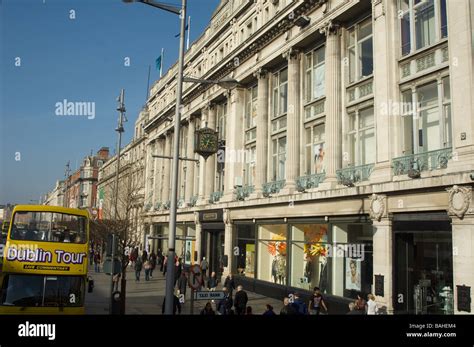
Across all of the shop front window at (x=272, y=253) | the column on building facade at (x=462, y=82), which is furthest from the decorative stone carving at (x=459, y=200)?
the shop front window at (x=272, y=253)

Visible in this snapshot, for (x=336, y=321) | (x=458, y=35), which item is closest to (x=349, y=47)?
(x=458, y=35)

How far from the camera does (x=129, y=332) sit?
461 centimetres

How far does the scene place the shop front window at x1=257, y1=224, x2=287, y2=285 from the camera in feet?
82.3

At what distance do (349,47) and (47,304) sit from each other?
1770cm

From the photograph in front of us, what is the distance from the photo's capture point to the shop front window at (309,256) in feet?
70.8

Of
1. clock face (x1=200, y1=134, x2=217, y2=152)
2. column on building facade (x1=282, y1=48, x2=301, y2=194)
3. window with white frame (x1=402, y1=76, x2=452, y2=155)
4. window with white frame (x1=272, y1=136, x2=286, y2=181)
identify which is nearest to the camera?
window with white frame (x1=402, y1=76, x2=452, y2=155)

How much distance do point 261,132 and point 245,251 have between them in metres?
8.16

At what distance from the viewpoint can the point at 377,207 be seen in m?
17.5

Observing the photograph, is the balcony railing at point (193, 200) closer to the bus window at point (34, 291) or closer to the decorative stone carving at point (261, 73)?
the decorative stone carving at point (261, 73)

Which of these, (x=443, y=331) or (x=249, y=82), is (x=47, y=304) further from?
(x=249, y=82)

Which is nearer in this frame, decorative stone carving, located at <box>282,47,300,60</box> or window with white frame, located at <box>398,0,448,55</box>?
window with white frame, located at <box>398,0,448,55</box>

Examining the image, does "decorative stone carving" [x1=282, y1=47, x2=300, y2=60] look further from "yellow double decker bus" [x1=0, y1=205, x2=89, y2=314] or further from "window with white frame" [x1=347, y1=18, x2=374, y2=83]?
"yellow double decker bus" [x1=0, y1=205, x2=89, y2=314]

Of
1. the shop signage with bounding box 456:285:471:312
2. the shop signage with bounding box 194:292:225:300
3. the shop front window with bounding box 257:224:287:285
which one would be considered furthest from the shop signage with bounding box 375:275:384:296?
the shop signage with bounding box 194:292:225:300

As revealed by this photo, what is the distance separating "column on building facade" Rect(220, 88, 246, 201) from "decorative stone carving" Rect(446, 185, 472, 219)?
1883cm
